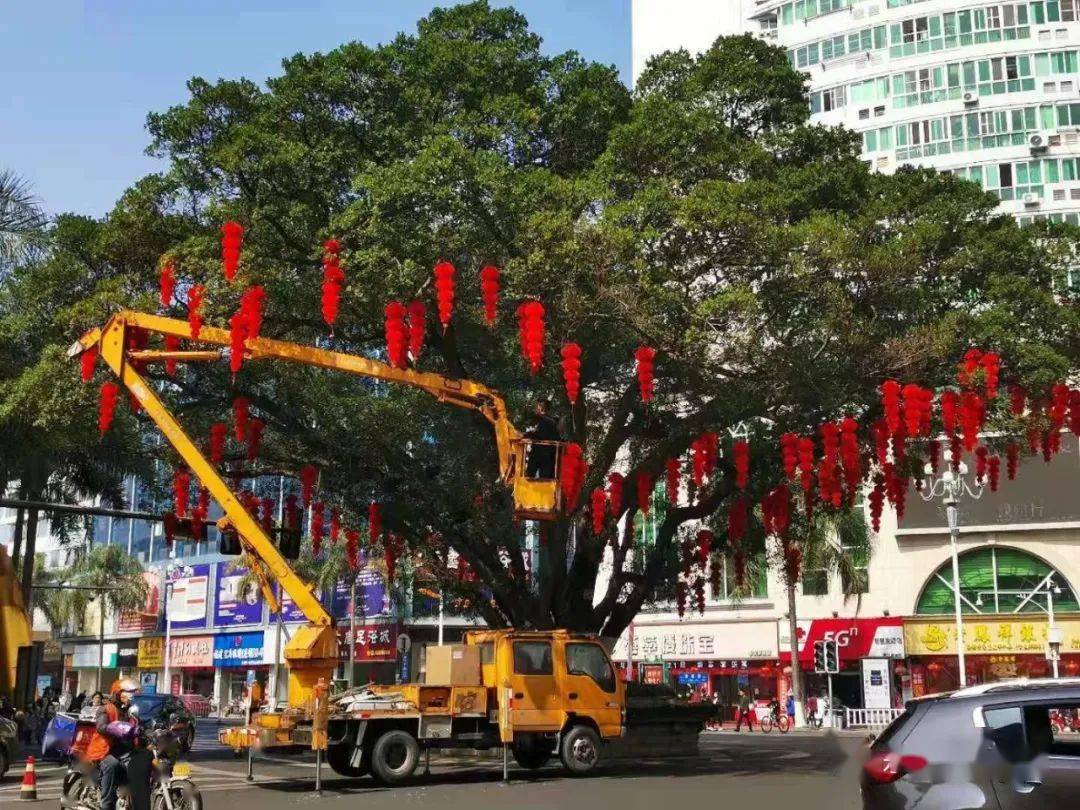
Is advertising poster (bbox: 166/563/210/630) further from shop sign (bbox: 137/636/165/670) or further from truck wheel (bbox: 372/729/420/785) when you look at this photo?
truck wheel (bbox: 372/729/420/785)

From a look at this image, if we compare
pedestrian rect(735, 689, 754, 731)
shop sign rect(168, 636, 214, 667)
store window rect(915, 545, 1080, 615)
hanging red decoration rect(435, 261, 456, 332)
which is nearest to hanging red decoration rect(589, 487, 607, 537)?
hanging red decoration rect(435, 261, 456, 332)

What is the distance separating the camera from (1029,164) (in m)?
50.3

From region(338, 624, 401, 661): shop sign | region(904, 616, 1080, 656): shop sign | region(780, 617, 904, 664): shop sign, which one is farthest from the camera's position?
region(338, 624, 401, 661): shop sign

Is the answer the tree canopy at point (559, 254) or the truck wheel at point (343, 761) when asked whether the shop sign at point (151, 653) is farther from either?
the truck wheel at point (343, 761)

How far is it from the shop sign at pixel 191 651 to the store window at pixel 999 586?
45.6 metres

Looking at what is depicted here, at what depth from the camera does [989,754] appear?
290 inches

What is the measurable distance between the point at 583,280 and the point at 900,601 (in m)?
32.5

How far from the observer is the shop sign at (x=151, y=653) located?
267ft

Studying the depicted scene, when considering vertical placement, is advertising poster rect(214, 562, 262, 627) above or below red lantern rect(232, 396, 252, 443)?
below

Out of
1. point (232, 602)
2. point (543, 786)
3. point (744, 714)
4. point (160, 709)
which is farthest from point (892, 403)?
point (232, 602)

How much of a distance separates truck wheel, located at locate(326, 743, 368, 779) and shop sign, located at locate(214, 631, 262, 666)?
5338 centimetres

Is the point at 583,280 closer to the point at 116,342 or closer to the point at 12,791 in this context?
the point at 116,342

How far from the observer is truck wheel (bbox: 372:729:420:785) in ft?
63.1

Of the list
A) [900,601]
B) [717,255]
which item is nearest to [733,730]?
[900,601]
